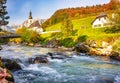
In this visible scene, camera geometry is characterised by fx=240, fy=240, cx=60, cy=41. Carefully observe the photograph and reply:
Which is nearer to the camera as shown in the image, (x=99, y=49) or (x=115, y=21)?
(x=99, y=49)

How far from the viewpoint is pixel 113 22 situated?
234 ft

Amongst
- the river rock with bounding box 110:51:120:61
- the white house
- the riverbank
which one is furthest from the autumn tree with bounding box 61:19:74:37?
the river rock with bounding box 110:51:120:61

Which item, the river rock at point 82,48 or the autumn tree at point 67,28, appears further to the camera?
the autumn tree at point 67,28

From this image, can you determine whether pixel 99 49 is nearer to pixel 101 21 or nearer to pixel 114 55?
pixel 114 55

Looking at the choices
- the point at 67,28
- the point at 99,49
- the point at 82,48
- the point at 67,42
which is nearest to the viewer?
the point at 99,49

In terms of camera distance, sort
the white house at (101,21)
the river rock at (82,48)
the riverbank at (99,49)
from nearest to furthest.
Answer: the riverbank at (99,49) → the river rock at (82,48) → the white house at (101,21)

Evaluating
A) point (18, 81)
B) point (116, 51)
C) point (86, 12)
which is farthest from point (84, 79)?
point (86, 12)

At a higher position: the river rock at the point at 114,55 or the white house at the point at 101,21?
the white house at the point at 101,21

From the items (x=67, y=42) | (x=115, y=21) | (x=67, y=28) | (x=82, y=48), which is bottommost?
(x=82, y=48)

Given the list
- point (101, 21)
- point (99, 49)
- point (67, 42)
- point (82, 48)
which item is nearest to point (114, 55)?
point (99, 49)

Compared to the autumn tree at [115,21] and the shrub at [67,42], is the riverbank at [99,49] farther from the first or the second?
the autumn tree at [115,21]

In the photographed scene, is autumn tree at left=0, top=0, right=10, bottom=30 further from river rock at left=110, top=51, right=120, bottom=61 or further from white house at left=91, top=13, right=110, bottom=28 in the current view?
white house at left=91, top=13, right=110, bottom=28

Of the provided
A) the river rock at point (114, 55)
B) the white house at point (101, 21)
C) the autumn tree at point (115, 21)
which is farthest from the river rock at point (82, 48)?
the white house at point (101, 21)

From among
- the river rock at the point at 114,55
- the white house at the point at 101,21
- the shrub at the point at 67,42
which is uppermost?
the white house at the point at 101,21
